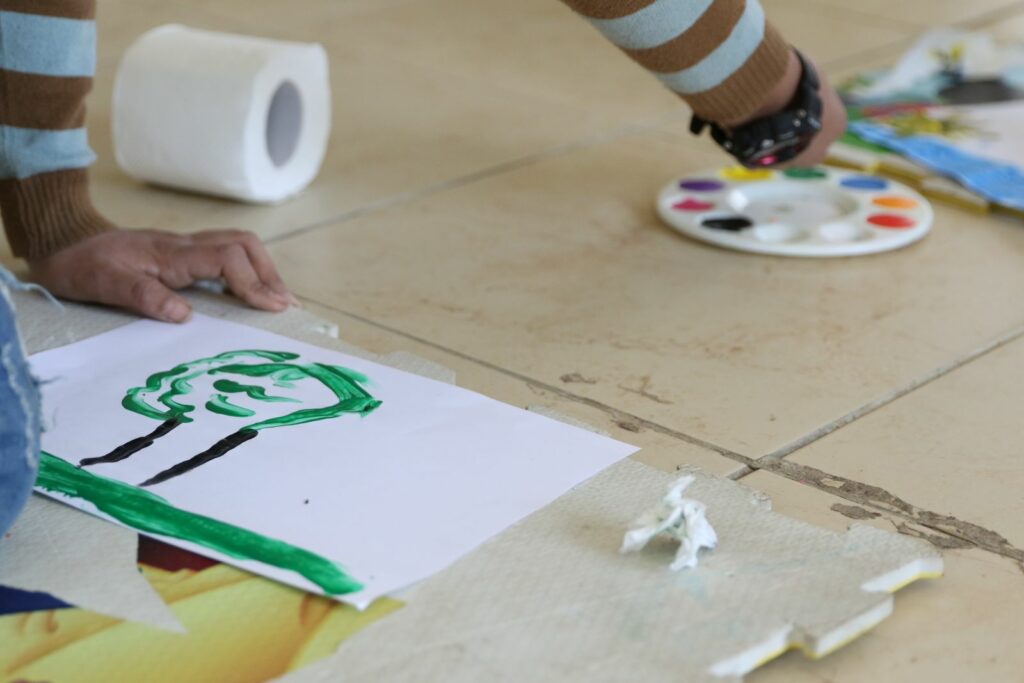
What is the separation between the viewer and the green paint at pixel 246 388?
3.05ft

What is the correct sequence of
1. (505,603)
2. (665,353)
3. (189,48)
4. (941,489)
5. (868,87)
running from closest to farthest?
1. (505,603)
2. (941,489)
3. (665,353)
4. (189,48)
5. (868,87)

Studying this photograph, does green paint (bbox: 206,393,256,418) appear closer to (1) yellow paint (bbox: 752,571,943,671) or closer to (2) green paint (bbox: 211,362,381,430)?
(2) green paint (bbox: 211,362,381,430)

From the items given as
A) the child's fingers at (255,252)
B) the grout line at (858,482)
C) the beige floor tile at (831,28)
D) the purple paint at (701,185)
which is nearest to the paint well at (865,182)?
the purple paint at (701,185)

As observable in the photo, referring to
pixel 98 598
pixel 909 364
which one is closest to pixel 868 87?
pixel 909 364

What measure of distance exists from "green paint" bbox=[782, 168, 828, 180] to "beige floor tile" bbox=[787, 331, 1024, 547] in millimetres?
430

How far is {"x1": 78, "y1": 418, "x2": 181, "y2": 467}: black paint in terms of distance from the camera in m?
0.87

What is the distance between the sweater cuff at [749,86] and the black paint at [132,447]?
56 centimetres

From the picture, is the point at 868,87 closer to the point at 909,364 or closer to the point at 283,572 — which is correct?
the point at 909,364

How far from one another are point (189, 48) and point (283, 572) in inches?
33.5

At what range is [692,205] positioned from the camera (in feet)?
4.61

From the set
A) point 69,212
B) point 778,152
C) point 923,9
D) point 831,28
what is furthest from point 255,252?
point 923,9

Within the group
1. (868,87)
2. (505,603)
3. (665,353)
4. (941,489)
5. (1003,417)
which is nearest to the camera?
(505,603)

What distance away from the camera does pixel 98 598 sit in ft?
2.43

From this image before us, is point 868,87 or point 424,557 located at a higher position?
point 868,87
